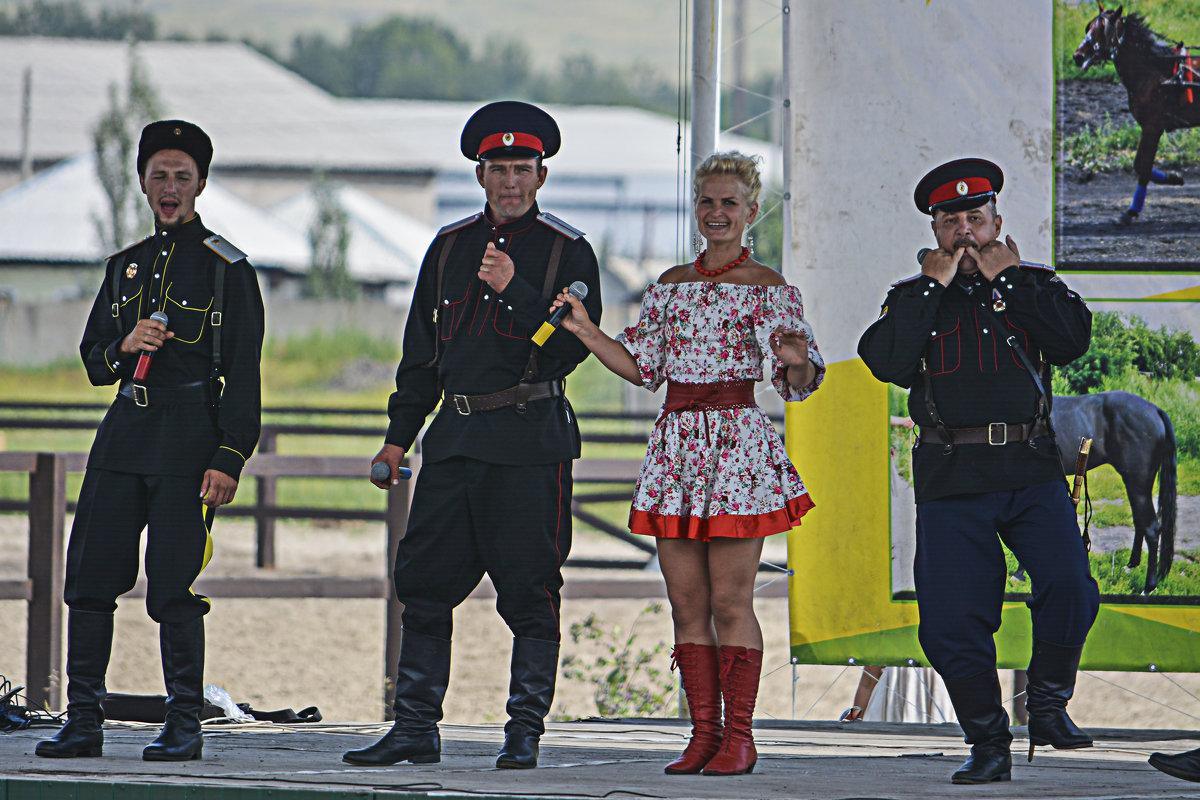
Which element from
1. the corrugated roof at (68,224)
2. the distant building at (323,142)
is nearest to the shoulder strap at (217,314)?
the corrugated roof at (68,224)

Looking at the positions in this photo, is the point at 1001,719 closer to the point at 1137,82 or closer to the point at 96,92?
the point at 1137,82

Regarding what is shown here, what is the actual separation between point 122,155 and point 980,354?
2832 cm

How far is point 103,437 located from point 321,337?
29044mm

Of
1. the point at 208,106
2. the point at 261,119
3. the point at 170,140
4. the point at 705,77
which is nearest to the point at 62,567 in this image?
the point at 170,140

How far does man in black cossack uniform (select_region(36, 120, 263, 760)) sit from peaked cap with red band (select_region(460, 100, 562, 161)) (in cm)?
81

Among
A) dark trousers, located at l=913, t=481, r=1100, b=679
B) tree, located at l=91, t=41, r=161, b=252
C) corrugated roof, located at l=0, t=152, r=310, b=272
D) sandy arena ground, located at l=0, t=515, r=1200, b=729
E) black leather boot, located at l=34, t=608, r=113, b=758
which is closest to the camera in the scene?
dark trousers, located at l=913, t=481, r=1100, b=679

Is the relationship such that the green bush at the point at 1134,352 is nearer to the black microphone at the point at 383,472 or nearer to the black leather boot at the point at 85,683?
the black microphone at the point at 383,472

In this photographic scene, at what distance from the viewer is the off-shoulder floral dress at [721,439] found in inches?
161

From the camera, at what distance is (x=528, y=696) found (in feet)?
13.6

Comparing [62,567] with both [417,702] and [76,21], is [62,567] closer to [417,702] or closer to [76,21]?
[417,702]

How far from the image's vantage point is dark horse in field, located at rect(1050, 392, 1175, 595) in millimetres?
5152

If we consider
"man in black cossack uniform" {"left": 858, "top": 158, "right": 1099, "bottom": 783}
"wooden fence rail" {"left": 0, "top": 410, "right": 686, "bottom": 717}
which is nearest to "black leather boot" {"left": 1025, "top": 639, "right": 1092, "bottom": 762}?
"man in black cossack uniform" {"left": 858, "top": 158, "right": 1099, "bottom": 783}

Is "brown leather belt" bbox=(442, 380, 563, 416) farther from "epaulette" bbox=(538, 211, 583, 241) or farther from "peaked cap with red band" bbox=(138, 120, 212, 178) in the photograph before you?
"peaked cap with red band" bbox=(138, 120, 212, 178)

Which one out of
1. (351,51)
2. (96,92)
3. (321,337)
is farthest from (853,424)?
(351,51)
